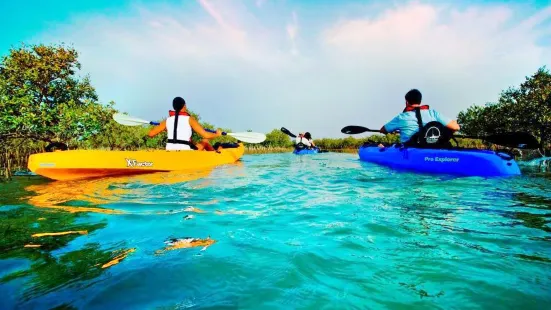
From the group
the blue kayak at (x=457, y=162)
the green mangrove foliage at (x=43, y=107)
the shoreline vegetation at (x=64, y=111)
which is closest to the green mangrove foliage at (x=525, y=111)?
the shoreline vegetation at (x=64, y=111)

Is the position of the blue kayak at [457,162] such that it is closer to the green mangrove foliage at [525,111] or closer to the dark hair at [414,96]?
the dark hair at [414,96]

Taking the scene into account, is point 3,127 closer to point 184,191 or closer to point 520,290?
point 184,191

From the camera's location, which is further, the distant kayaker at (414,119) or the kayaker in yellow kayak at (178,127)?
the kayaker in yellow kayak at (178,127)

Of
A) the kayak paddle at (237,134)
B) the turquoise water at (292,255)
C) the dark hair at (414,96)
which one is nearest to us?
the turquoise water at (292,255)

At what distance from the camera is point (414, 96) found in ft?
23.8

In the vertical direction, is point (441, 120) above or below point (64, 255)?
above

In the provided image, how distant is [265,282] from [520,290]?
1.31m

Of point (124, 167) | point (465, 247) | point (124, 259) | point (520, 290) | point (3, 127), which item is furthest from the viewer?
point (3, 127)

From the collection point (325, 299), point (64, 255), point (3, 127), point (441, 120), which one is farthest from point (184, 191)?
point (3, 127)

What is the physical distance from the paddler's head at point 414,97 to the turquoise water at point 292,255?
12.3ft

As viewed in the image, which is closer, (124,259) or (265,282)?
(265,282)

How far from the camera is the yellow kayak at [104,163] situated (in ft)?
20.0

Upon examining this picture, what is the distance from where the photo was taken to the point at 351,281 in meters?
1.65

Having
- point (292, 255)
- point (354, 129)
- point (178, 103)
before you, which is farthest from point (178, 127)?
point (292, 255)
